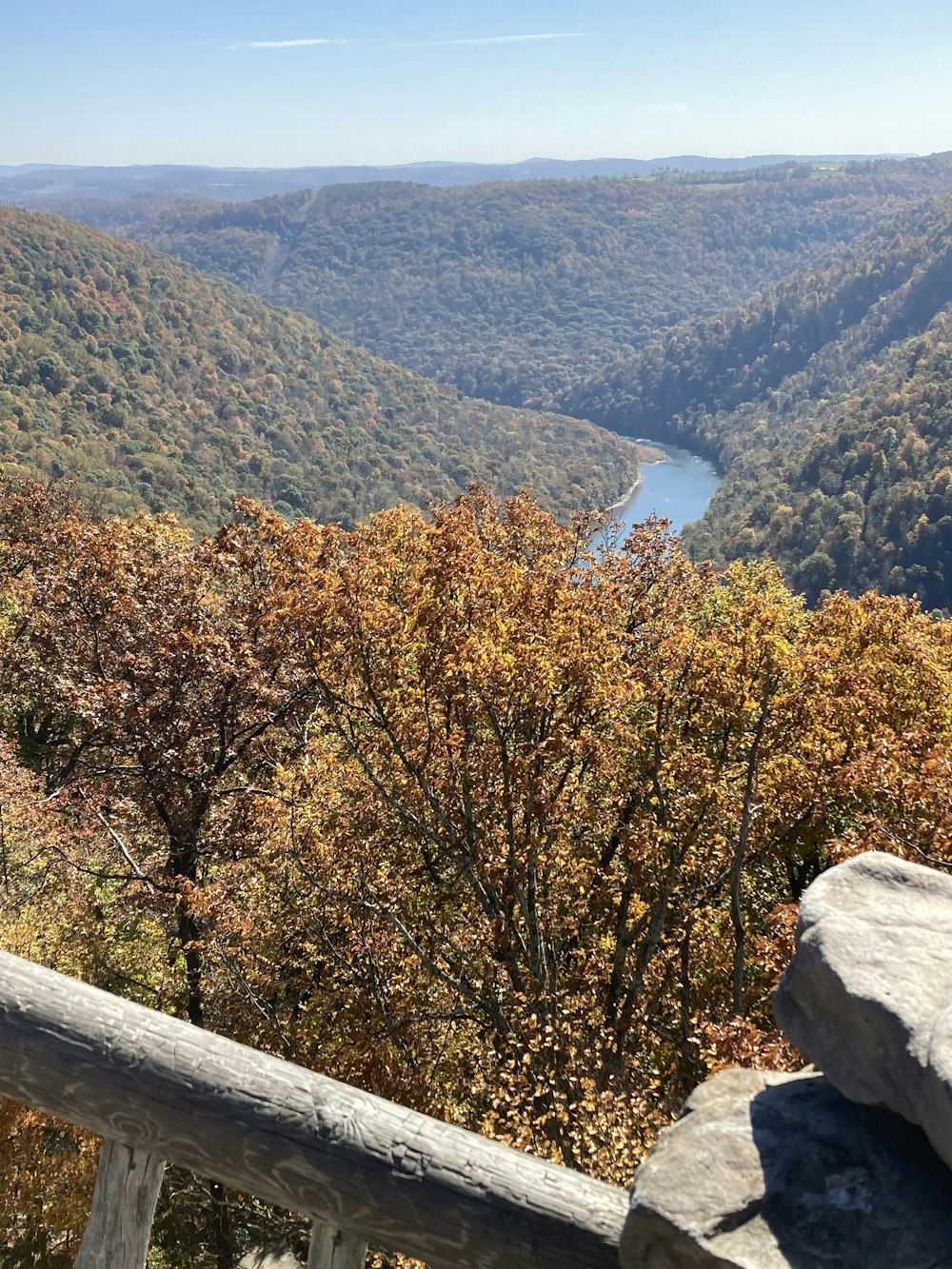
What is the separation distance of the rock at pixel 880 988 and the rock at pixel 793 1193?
107mm

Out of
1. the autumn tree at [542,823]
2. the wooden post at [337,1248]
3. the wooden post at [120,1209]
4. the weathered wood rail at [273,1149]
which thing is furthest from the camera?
the autumn tree at [542,823]

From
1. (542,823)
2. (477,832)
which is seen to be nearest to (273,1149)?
(542,823)

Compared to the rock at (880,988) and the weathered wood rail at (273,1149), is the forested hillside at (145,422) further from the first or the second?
the rock at (880,988)

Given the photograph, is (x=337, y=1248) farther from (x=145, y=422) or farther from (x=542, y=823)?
(x=145, y=422)

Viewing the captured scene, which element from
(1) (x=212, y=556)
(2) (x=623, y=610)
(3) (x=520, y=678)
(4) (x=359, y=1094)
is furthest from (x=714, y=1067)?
(1) (x=212, y=556)

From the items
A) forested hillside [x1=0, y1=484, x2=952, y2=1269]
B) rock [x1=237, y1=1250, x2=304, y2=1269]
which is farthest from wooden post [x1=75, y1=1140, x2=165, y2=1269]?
rock [x1=237, y1=1250, x2=304, y2=1269]

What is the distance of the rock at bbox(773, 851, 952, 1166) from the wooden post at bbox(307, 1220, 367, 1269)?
1.15 meters

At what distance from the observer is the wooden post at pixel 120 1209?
2469 mm

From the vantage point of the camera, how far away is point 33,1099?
99.7 inches

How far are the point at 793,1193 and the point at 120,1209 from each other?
1.67 metres

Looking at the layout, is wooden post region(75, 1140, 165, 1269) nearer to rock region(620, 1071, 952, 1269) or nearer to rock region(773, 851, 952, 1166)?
rock region(620, 1071, 952, 1269)

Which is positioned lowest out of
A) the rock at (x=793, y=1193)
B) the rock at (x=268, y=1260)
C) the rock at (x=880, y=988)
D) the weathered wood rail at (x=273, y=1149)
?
the rock at (x=268, y=1260)

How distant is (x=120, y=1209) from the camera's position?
2486 mm

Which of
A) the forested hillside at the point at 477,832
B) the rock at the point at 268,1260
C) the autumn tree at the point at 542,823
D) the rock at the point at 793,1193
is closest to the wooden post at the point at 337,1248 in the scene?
the rock at the point at 793,1193
